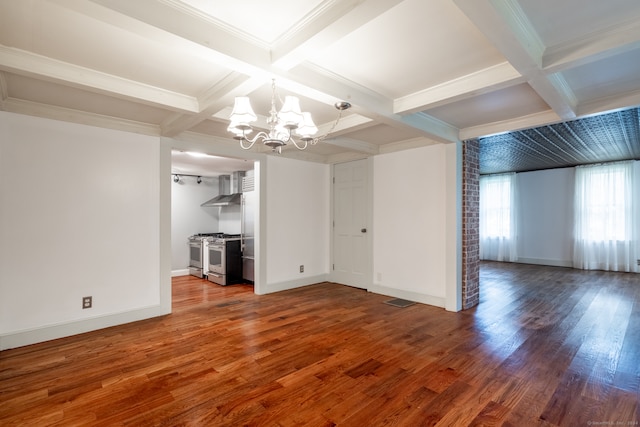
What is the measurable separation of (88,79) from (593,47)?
→ 11.9ft

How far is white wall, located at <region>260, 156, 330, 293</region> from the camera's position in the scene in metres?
5.04

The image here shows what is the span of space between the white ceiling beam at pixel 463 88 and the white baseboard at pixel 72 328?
3.73 m

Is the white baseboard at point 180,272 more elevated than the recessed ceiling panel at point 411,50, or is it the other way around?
the recessed ceiling panel at point 411,50

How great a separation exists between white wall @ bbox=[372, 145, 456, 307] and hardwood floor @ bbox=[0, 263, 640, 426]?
0.47m

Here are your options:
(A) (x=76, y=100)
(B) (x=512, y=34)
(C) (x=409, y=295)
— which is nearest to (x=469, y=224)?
(C) (x=409, y=295)

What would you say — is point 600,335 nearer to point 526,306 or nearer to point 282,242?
point 526,306

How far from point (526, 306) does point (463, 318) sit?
1.28 metres

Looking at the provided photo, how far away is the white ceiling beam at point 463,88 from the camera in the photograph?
90.7 inches

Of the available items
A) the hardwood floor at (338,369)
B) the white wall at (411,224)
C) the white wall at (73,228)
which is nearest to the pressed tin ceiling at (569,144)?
the white wall at (411,224)

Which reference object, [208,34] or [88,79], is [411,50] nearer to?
[208,34]

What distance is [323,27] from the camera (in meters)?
1.70

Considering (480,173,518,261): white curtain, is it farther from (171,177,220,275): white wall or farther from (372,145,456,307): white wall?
(171,177,220,275): white wall

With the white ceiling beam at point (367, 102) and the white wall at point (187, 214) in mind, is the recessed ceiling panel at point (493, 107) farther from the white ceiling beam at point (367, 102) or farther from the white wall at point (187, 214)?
the white wall at point (187, 214)

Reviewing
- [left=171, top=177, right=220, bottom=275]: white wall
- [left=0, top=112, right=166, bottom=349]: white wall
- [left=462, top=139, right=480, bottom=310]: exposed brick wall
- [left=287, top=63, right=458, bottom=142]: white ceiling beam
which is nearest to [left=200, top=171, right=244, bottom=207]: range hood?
[left=171, top=177, right=220, bottom=275]: white wall
